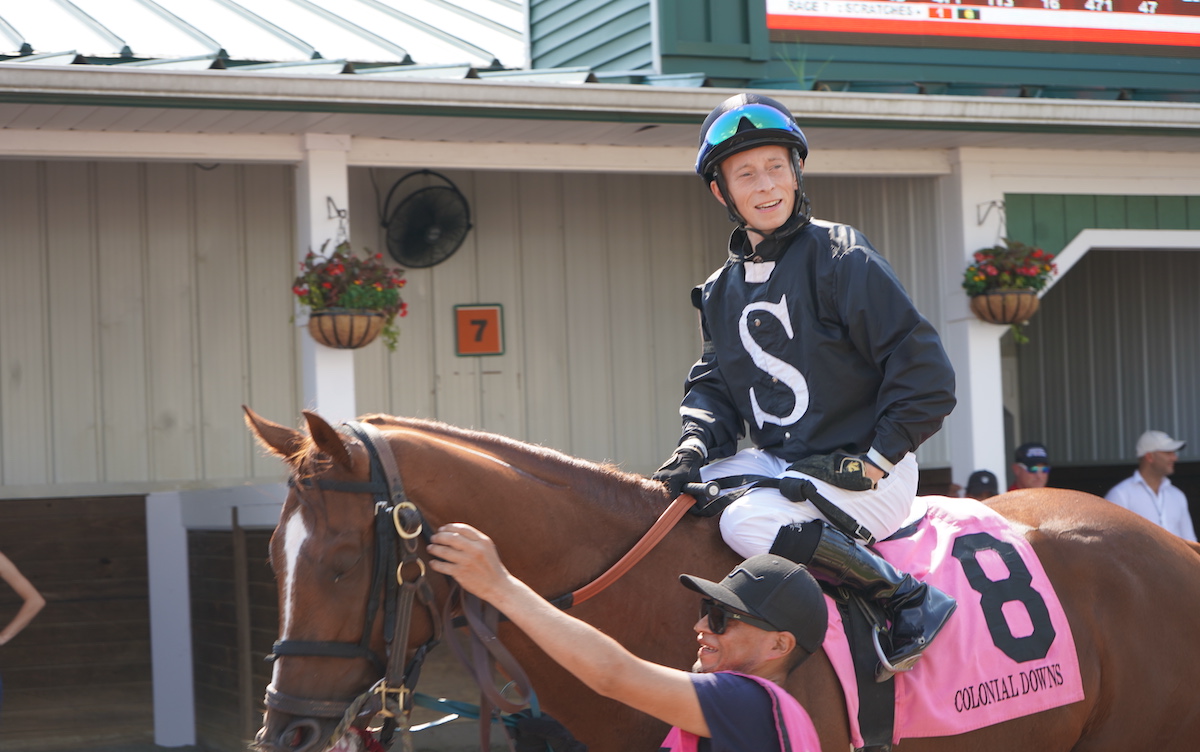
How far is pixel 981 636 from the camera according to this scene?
8.31ft

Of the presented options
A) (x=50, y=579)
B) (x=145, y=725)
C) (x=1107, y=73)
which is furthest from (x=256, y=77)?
(x=1107, y=73)

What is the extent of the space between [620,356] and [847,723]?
6.41 meters

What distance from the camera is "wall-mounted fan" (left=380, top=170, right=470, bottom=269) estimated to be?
7.93 m

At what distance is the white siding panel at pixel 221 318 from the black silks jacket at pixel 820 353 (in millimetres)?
5427

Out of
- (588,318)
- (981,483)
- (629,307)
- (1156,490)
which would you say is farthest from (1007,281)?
(588,318)

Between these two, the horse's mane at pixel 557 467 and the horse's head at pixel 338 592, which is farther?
the horse's mane at pixel 557 467

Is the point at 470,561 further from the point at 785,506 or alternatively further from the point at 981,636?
the point at 981,636

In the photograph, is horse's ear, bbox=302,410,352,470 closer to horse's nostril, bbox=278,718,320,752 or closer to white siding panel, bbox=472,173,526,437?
horse's nostril, bbox=278,718,320,752

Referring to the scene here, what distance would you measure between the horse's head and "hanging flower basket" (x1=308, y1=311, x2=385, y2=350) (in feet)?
12.6

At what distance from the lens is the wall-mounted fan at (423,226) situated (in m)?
7.93

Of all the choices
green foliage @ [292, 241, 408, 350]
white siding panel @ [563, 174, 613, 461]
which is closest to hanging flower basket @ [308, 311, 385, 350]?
green foliage @ [292, 241, 408, 350]

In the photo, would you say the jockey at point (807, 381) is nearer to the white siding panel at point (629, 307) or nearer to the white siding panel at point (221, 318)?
the white siding panel at point (221, 318)

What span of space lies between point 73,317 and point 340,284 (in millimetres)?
2428

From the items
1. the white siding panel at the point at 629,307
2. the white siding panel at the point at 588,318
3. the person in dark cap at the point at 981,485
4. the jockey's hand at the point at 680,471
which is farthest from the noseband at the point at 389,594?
the white siding panel at the point at 629,307
